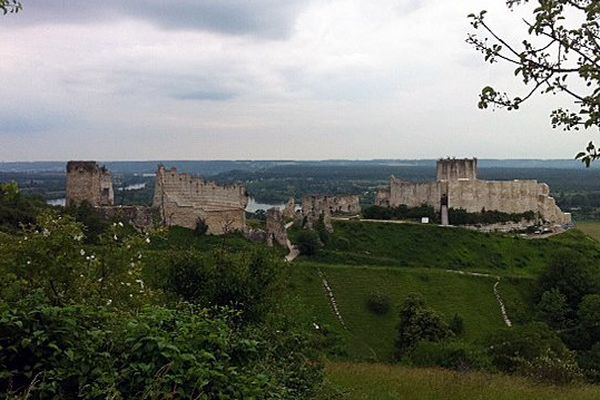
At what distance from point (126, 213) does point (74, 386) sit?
37170mm

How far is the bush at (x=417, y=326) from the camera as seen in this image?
103ft

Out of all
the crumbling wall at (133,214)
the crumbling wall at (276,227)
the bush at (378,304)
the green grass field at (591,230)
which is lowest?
the green grass field at (591,230)

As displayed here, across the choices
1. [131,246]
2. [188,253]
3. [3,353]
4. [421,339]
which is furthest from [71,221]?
[421,339]

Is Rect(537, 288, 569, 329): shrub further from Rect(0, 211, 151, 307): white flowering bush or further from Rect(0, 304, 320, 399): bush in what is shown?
Rect(0, 304, 320, 399): bush

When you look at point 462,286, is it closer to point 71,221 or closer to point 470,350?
point 470,350

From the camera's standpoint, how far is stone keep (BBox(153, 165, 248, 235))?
44375 millimetres

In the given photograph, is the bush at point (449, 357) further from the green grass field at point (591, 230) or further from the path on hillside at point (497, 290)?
the green grass field at point (591, 230)

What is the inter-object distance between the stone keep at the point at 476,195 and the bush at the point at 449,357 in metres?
35.0

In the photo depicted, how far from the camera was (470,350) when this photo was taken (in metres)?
24.2

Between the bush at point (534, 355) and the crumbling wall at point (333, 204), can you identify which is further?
the crumbling wall at point (333, 204)

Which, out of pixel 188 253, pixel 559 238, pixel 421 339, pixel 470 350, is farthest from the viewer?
pixel 559 238

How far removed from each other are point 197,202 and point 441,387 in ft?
118

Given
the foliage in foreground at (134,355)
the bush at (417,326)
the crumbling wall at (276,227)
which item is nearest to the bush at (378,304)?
the bush at (417,326)

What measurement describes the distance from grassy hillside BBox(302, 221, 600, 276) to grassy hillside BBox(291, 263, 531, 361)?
3.85 m
